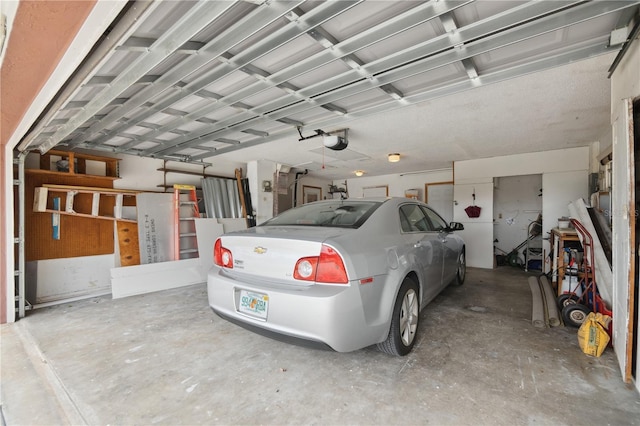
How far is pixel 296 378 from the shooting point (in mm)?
1938

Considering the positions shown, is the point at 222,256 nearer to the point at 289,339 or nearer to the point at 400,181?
the point at 289,339

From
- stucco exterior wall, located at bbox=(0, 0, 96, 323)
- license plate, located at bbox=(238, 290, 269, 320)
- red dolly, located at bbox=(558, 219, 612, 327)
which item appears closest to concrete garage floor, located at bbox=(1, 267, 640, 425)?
red dolly, located at bbox=(558, 219, 612, 327)

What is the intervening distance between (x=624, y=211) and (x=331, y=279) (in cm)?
197

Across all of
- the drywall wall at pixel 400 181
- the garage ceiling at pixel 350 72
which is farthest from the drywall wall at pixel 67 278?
the drywall wall at pixel 400 181

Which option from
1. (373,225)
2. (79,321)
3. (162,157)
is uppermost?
(162,157)

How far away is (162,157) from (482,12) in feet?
17.2

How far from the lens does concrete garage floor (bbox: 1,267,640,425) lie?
5.17ft

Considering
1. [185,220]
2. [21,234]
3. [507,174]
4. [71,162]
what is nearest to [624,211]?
[507,174]

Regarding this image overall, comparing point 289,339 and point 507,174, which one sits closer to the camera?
point 289,339

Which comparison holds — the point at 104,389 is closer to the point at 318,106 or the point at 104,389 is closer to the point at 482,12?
the point at 318,106

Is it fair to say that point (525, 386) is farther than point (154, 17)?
Yes

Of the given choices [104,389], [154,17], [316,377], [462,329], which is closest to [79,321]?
[104,389]

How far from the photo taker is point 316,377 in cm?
194

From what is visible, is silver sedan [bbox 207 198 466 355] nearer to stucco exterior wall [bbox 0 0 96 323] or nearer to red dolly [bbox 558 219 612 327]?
stucco exterior wall [bbox 0 0 96 323]
